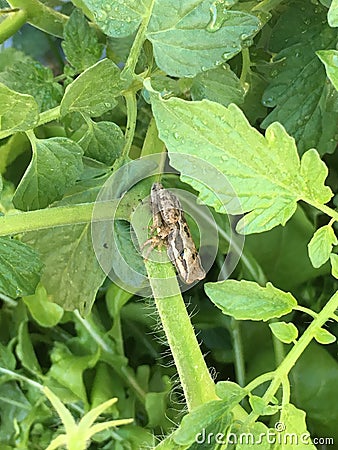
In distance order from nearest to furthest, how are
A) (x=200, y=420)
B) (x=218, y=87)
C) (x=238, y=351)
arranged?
(x=200, y=420) < (x=218, y=87) < (x=238, y=351)

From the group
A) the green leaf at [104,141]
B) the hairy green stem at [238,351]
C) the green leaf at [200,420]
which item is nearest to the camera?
the green leaf at [200,420]

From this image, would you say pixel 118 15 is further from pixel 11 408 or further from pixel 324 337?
pixel 11 408

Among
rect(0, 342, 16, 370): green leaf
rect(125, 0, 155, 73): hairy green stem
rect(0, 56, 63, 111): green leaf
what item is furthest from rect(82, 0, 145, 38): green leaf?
rect(0, 342, 16, 370): green leaf

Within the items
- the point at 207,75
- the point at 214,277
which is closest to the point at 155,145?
the point at 207,75

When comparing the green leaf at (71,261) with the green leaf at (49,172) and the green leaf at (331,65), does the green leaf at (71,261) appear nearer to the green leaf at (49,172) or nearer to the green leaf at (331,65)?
the green leaf at (49,172)

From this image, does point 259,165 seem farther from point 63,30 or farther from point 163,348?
point 163,348

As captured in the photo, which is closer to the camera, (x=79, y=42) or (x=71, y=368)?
(x=79, y=42)

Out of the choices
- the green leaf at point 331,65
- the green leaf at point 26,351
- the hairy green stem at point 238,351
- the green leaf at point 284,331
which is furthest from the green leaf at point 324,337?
the green leaf at point 26,351

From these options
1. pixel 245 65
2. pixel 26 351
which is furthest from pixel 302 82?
pixel 26 351
